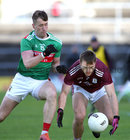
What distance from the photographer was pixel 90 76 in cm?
774

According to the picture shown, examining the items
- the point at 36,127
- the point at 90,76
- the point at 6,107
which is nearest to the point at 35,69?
the point at 6,107

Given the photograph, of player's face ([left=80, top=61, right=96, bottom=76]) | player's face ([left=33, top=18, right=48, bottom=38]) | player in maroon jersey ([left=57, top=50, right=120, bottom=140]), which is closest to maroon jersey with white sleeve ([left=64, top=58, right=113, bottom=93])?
player in maroon jersey ([left=57, top=50, right=120, bottom=140])

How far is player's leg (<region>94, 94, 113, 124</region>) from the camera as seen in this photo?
8.05 m

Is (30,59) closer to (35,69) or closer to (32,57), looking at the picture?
(32,57)

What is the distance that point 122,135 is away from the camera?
9.09m

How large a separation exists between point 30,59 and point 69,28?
16.0m

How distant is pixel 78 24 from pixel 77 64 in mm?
15434

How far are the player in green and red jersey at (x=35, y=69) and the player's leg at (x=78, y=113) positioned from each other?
0.56m

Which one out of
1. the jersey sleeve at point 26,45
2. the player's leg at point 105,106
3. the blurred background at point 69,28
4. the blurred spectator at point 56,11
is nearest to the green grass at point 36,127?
the player's leg at point 105,106

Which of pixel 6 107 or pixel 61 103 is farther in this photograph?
pixel 6 107

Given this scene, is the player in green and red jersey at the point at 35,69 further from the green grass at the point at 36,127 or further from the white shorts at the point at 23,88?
the green grass at the point at 36,127

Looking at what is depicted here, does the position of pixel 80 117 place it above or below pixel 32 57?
below

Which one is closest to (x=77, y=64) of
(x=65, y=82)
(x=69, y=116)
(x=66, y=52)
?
(x=65, y=82)

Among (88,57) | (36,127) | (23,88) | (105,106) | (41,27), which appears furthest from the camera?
(36,127)
